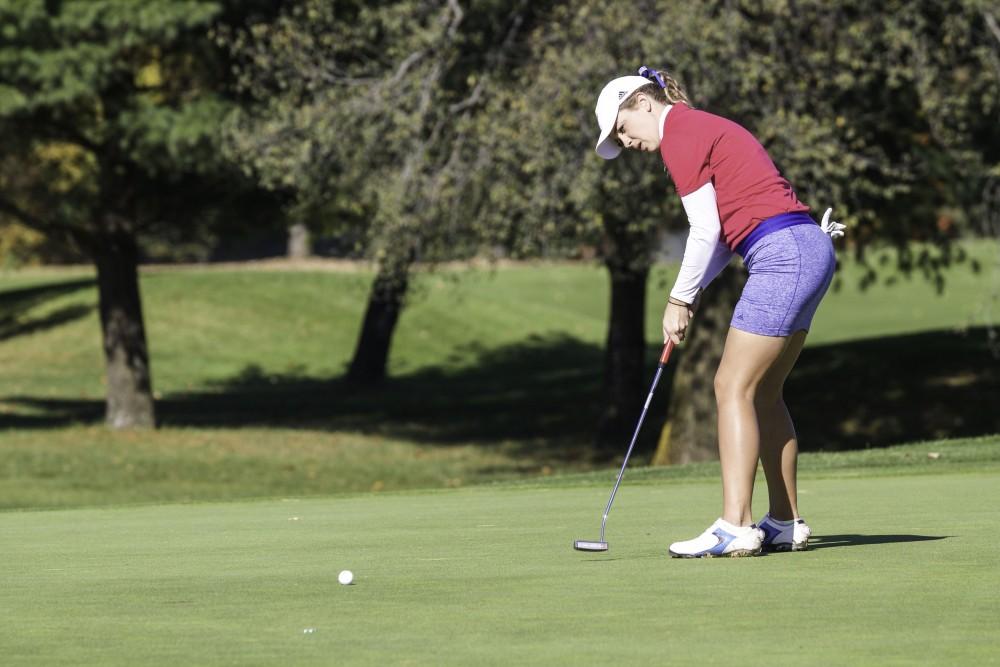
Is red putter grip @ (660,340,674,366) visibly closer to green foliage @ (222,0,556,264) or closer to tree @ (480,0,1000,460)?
tree @ (480,0,1000,460)

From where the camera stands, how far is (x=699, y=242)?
22.4ft

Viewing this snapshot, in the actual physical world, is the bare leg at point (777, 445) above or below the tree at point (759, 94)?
below

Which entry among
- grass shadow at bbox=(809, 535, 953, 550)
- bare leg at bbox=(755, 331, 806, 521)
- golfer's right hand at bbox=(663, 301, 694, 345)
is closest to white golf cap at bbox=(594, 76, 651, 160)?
golfer's right hand at bbox=(663, 301, 694, 345)

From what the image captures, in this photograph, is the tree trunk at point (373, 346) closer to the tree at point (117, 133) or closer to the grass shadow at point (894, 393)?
the tree at point (117, 133)

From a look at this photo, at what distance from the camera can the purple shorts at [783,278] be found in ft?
22.4

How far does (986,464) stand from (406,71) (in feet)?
28.2

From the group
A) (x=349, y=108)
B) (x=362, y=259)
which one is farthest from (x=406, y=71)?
(x=362, y=259)

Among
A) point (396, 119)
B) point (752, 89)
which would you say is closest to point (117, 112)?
point (396, 119)

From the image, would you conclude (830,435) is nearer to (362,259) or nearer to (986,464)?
(362,259)

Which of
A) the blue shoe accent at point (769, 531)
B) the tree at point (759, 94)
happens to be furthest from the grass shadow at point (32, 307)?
the blue shoe accent at point (769, 531)

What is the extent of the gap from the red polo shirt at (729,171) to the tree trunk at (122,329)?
60.0 ft

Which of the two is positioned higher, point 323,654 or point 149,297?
point 323,654

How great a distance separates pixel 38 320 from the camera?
39406 millimetres

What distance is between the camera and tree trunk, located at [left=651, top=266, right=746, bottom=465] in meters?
20.1
